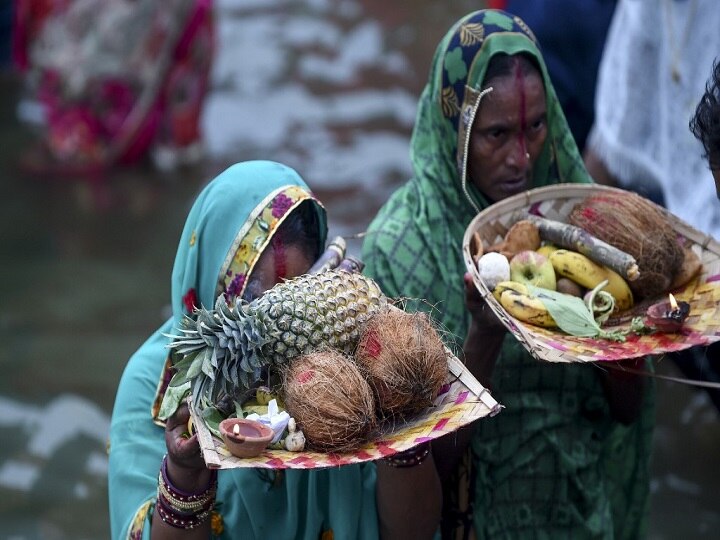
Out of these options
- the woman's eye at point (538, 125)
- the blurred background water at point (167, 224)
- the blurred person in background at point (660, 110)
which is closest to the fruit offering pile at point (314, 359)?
the woman's eye at point (538, 125)

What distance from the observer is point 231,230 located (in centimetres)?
266

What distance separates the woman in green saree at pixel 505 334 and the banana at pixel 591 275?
357 mm

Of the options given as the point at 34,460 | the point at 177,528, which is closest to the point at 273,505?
the point at 177,528

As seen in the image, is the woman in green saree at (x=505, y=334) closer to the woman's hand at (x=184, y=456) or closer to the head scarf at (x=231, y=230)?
the head scarf at (x=231, y=230)

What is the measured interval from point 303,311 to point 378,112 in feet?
22.1

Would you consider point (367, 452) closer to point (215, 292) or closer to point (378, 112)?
point (215, 292)

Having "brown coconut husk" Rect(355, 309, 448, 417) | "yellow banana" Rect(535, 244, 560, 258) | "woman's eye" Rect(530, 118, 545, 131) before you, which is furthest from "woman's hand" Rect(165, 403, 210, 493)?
"woman's eye" Rect(530, 118, 545, 131)

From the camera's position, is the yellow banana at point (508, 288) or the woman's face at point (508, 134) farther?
the woman's face at point (508, 134)

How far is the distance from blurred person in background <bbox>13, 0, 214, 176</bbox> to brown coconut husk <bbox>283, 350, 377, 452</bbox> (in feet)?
20.5

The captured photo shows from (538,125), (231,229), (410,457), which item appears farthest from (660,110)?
(410,457)

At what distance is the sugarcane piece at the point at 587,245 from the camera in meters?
2.67

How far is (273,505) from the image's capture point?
2713 mm

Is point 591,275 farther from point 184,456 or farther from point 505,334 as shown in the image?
point 184,456

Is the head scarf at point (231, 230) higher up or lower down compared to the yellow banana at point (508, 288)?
higher up
